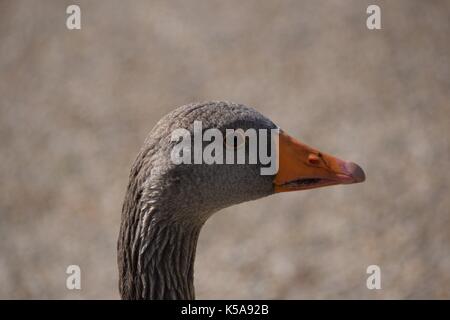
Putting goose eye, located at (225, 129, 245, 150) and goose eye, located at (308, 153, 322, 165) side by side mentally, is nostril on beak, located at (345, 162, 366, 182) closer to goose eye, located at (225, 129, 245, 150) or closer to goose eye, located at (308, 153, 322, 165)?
goose eye, located at (308, 153, 322, 165)

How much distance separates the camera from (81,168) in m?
9.25

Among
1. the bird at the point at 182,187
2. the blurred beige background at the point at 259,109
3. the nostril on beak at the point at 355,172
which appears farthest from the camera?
the blurred beige background at the point at 259,109

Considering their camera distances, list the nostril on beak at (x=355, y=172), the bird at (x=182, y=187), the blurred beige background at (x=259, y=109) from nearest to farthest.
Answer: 1. the bird at (x=182, y=187)
2. the nostril on beak at (x=355, y=172)
3. the blurred beige background at (x=259, y=109)

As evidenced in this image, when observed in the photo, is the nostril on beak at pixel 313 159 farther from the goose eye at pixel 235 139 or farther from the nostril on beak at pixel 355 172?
the goose eye at pixel 235 139

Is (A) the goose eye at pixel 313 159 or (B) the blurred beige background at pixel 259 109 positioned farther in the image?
(B) the blurred beige background at pixel 259 109

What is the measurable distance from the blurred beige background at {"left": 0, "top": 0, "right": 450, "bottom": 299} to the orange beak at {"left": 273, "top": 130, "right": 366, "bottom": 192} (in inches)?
132

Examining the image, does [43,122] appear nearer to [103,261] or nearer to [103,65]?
[103,65]

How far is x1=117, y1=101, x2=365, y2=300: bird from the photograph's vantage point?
13.5 ft

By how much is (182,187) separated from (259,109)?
5656 mm

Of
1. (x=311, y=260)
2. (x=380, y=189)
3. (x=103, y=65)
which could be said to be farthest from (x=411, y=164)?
(x=103, y=65)

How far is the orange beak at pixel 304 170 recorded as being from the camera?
431cm

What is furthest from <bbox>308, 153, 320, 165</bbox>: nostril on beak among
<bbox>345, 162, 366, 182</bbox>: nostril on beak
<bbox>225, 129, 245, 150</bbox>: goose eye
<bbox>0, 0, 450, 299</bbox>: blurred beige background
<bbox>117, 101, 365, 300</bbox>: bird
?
<bbox>0, 0, 450, 299</bbox>: blurred beige background

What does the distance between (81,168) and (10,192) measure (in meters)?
0.87

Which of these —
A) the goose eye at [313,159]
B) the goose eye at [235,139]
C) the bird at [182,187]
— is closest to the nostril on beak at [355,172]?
the bird at [182,187]
